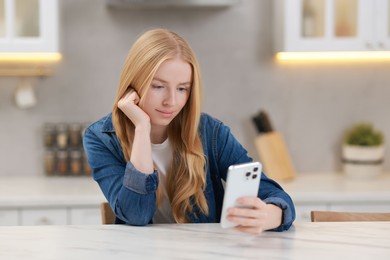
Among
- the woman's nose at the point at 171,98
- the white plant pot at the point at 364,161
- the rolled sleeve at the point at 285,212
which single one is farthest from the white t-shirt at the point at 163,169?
the white plant pot at the point at 364,161

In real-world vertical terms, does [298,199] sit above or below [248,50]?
below

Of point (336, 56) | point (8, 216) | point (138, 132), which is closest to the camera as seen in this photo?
point (138, 132)

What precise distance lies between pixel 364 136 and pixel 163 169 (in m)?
1.73

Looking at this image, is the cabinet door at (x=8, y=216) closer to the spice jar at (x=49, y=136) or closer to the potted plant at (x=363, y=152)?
the spice jar at (x=49, y=136)

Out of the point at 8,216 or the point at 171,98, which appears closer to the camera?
the point at 171,98

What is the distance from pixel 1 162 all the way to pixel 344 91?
187 centimetres

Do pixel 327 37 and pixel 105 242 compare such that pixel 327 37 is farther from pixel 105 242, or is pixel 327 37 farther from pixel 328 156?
pixel 105 242

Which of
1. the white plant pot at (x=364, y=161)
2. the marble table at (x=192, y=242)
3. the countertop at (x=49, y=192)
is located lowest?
the countertop at (x=49, y=192)

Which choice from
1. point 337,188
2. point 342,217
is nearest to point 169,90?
point 342,217

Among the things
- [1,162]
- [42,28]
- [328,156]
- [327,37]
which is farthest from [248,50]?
[1,162]

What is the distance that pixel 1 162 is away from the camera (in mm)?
3525

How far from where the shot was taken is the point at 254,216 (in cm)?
165

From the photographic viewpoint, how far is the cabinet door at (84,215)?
9.94ft

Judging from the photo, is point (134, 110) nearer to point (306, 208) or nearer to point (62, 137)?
point (306, 208)
